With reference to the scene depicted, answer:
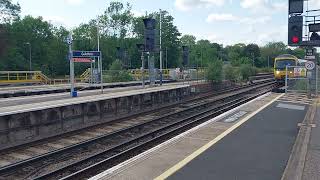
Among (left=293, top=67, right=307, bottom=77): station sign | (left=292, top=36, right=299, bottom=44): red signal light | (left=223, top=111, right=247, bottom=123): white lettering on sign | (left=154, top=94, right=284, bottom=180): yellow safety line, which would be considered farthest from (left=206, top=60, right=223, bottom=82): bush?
(left=154, top=94, right=284, bottom=180): yellow safety line

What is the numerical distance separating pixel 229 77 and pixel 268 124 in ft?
112

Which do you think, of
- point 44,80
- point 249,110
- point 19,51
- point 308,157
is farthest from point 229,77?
point 19,51

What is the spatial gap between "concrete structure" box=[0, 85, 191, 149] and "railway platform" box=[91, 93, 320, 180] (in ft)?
19.5

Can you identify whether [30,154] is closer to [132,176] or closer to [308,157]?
[132,176]

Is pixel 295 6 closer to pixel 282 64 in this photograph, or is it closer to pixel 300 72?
pixel 300 72

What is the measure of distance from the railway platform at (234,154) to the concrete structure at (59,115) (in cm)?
593

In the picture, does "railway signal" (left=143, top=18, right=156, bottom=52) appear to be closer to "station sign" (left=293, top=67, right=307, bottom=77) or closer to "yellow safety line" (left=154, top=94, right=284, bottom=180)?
"station sign" (left=293, top=67, right=307, bottom=77)

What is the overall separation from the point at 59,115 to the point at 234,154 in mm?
9022

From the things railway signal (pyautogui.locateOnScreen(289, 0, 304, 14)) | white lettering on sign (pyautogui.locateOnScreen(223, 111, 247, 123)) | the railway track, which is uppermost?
railway signal (pyautogui.locateOnScreen(289, 0, 304, 14))

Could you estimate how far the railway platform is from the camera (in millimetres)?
8328

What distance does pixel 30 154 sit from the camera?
496 inches

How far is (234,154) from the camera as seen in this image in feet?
32.8

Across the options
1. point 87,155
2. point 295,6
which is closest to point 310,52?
point 295,6

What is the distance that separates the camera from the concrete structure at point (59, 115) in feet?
47.0
